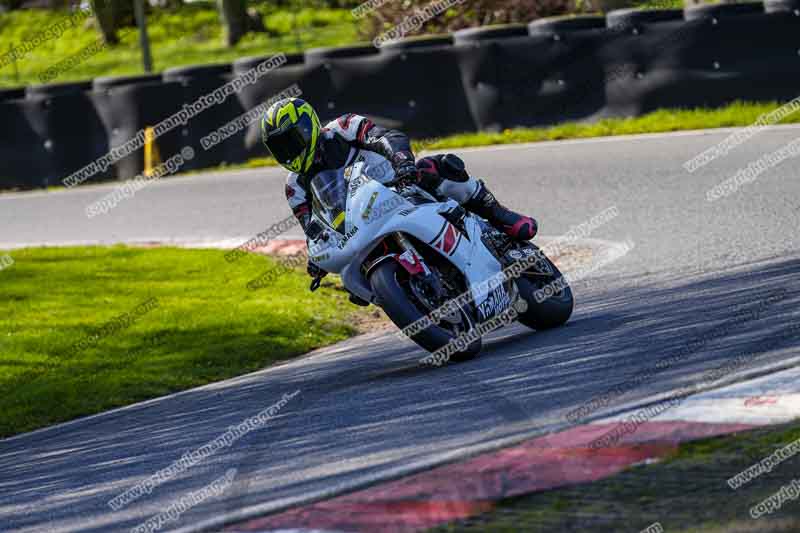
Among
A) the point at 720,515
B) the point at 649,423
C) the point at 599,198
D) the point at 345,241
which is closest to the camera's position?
the point at 720,515

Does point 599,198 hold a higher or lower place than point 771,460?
lower

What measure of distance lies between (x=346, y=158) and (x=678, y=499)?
14.3 ft

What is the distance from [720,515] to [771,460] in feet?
1.71

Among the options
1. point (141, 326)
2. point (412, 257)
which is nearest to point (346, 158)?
point (412, 257)

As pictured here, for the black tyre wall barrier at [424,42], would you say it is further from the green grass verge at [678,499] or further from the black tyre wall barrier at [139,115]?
the green grass verge at [678,499]

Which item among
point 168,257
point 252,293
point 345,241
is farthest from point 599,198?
point 345,241

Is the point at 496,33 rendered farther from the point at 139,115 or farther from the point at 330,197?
the point at 330,197

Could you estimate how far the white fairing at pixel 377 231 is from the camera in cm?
840

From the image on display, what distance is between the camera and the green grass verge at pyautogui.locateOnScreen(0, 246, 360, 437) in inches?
410

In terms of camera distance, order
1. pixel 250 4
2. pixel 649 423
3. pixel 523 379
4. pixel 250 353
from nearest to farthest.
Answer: pixel 649 423 < pixel 523 379 < pixel 250 353 < pixel 250 4

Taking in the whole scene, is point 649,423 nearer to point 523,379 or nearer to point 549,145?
point 523,379

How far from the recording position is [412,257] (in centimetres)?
832

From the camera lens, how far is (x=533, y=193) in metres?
14.9

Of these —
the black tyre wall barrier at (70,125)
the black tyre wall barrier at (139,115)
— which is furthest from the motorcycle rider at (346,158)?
the black tyre wall barrier at (70,125)
